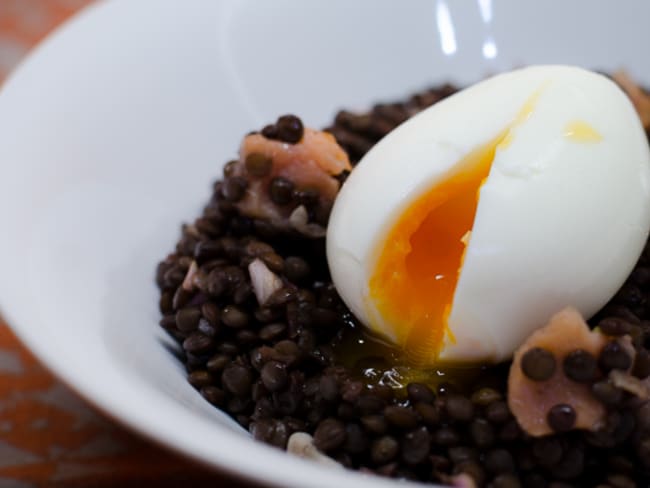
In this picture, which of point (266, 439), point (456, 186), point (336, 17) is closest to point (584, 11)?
point (336, 17)

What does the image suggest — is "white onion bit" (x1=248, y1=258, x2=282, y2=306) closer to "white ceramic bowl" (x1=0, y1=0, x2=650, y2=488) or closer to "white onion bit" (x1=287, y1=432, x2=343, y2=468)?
"white ceramic bowl" (x1=0, y1=0, x2=650, y2=488)

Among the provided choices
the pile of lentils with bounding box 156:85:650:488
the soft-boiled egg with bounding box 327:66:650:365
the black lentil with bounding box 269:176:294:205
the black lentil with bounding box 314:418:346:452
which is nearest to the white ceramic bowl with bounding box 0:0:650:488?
the pile of lentils with bounding box 156:85:650:488

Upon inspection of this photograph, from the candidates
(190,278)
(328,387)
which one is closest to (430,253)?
(328,387)

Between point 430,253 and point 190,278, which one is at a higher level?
point 190,278

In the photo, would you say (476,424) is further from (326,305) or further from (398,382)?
(326,305)

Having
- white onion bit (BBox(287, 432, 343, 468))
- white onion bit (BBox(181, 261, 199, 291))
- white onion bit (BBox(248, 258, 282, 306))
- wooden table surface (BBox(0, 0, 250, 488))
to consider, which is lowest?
white onion bit (BBox(287, 432, 343, 468))

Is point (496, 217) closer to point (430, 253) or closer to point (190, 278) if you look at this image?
point (430, 253)

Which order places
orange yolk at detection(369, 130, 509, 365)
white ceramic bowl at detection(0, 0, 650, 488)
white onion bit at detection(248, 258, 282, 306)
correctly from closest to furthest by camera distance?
1. white ceramic bowl at detection(0, 0, 650, 488)
2. orange yolk at detection(369, 130, 509, 365)
3. white onion bit at detection(248, 258, 282, 306)
